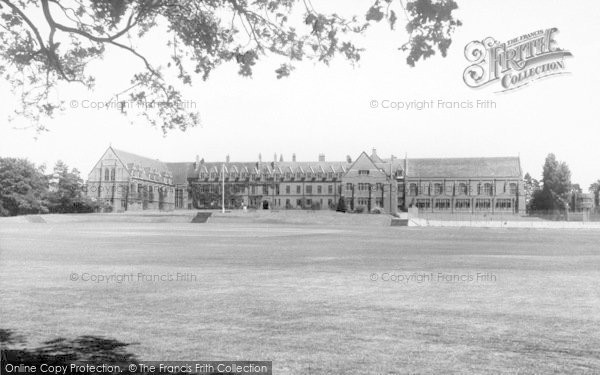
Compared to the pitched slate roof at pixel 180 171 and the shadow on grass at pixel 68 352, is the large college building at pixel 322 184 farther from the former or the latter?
the shadow on grass at pixel 68 352

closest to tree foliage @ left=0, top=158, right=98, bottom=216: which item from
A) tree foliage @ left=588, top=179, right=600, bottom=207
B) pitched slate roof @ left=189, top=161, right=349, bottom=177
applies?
pitched slate roof @ left=189, top=161, right=349, bottom=177

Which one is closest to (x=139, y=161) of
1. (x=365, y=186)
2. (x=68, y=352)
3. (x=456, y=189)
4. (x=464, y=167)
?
(x=365, y=186)

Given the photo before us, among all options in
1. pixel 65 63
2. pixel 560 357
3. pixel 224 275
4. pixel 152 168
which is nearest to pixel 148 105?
pixel 65 63

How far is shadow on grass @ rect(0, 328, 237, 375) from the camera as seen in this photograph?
7.50m

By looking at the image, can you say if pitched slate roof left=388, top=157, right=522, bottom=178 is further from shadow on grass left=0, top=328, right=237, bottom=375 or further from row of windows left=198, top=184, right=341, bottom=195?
shadow on grass left=0, top=328, right=237, bottom=375

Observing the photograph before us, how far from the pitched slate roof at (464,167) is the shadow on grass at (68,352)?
114773 millimetres

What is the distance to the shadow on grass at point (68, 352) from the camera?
7.50 m

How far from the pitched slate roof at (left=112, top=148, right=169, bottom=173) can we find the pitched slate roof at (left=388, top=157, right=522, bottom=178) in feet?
176

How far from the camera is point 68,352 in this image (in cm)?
796

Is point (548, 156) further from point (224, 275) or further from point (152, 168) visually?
point (224, 275)

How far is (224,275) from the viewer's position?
16.5 meters

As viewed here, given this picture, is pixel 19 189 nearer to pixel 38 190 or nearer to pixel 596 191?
pixel 38 190

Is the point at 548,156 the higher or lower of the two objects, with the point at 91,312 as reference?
higher

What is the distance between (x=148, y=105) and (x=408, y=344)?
5.42 meters
